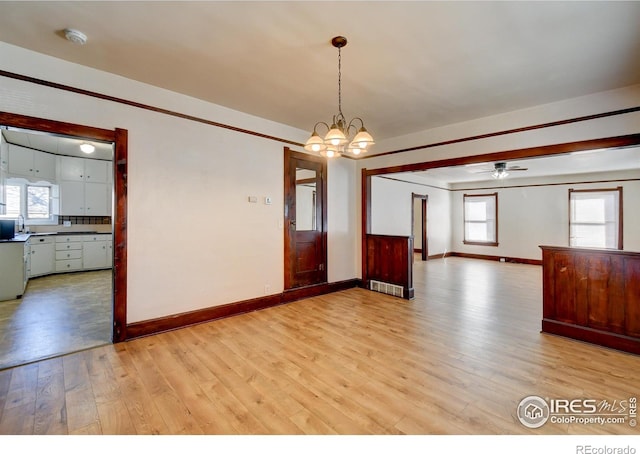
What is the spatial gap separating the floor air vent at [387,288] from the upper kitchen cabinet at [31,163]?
7639 mm


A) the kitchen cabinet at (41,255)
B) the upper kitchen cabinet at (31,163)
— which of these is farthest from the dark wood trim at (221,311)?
the upper kitchen cabinet at (31,163)

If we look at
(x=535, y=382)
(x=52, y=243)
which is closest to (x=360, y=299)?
(x=535, y=382)

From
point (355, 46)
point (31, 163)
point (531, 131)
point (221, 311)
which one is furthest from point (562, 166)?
point (31, 163)

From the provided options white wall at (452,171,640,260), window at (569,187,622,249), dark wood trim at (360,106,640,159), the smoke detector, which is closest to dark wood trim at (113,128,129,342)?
the smoke detector

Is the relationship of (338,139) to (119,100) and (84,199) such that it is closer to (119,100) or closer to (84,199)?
(119,100)

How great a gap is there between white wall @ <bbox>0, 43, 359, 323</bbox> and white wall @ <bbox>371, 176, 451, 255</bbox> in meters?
2.96

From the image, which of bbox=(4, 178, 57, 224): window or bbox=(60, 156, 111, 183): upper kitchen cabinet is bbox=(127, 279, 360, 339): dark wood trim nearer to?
bbox=(4, 178, 57, 224): window

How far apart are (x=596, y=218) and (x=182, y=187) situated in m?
10.1

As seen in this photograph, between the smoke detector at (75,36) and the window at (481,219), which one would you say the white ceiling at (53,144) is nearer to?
the smoke detector at (75,36)

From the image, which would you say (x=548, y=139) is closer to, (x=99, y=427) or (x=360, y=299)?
(x=360, y=299)

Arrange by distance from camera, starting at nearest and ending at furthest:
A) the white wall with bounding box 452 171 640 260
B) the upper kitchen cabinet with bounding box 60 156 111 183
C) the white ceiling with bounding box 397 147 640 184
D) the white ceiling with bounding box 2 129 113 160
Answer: the white ceiling with bounding box 2 129 113 160 → the white ceiling with bounding box 397 147 640 184 → the upper kitchen cabinet with bounding box 60 156 111 183 → the white wall with bounding box 452 171 640 260

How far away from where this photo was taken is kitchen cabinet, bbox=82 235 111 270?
22.2 ft

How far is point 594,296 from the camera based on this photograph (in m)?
3.17
